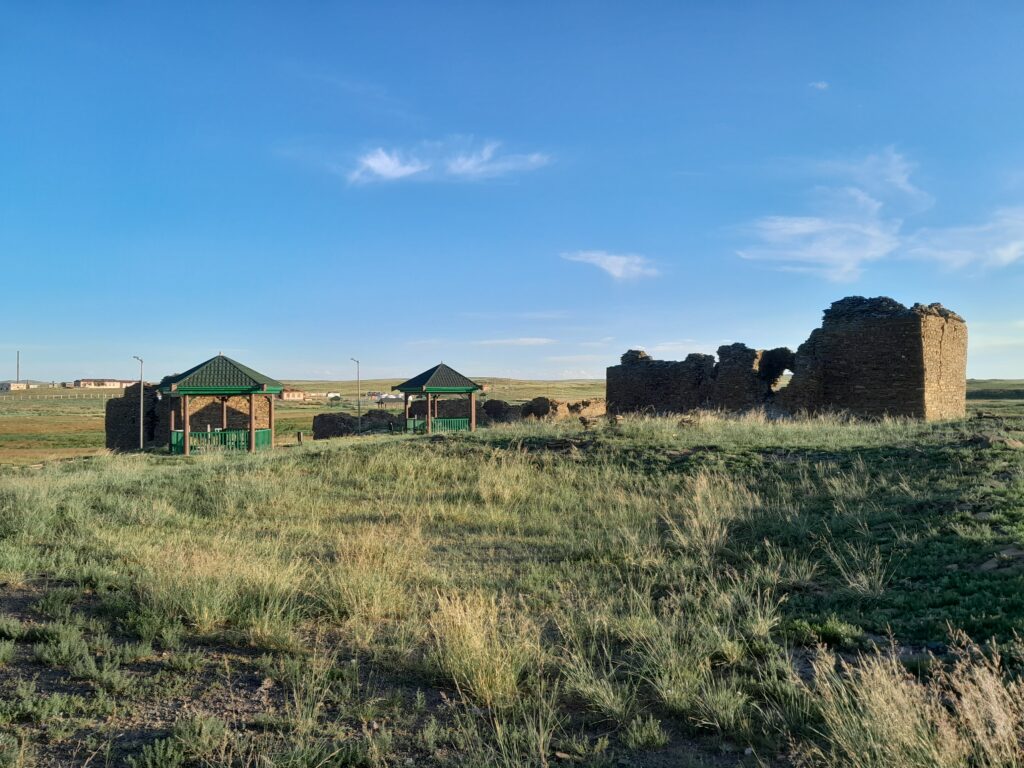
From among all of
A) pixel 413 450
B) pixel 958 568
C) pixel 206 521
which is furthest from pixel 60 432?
pixel 958 568

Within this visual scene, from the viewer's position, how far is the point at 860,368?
19922mm

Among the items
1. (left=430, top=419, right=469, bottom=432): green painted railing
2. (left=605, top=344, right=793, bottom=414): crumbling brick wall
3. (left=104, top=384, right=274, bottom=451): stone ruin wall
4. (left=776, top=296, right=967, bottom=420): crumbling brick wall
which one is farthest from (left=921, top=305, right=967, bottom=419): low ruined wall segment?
(left=104, top=384, right=274, bottom=451): stone ruin wall

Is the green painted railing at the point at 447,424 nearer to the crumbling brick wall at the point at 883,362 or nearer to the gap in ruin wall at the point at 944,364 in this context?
the crumbling brick wall at the point at 883,362

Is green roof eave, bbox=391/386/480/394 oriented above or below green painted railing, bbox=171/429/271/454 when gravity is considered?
above

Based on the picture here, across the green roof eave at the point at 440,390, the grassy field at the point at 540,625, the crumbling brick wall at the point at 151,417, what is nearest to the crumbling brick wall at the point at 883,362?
the grassy field at the point at 540,625

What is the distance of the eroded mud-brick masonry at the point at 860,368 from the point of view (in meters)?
18.7

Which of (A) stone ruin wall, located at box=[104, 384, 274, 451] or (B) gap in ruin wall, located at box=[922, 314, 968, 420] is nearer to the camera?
(B) gap in ruin wall, located at box=[922, 314, 968, 420]

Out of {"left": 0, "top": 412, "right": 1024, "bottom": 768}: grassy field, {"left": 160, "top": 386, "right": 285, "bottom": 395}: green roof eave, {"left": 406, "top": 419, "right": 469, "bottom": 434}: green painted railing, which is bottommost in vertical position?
{"left": 0, "top": 412, "right": 1024, "bottom": 768}: grassy field

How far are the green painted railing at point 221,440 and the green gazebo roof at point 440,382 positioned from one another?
5.56 metres

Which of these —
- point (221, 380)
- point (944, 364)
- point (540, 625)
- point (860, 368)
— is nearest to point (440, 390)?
point (221, 380)

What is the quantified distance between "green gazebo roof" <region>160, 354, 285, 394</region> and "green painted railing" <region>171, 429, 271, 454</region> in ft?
6.13

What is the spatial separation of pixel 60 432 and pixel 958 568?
206 ft

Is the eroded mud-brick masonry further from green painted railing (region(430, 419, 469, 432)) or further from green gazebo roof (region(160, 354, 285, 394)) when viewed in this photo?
green gazebo roof (region(160, 354, 285, 394))

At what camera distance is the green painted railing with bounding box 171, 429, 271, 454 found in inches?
955
